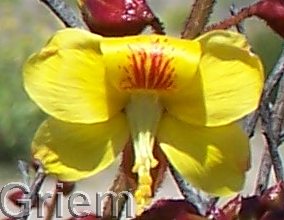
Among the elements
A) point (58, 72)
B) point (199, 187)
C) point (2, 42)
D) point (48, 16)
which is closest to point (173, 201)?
point (199, 187)

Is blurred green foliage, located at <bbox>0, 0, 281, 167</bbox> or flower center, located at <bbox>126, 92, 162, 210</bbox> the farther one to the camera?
blurred green foliage, located at <bbox>0, 0, 281, 167</bbox>

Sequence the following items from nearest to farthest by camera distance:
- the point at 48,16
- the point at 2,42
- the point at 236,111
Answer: the point at 236,111 → the point at 2,42 → the point at 48,16

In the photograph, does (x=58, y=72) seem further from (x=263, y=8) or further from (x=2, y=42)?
(x=2, y=42)

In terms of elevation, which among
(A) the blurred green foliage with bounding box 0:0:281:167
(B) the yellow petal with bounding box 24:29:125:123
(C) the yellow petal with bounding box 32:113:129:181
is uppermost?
(B) the yellow petal with bounding box 24:29:125:123

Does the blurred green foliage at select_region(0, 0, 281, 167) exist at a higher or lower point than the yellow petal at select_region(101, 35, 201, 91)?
lower

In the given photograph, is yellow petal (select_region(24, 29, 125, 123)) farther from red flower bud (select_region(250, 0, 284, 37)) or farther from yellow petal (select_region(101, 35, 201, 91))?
red flower bud (select_region(250, 0, 284, 37))

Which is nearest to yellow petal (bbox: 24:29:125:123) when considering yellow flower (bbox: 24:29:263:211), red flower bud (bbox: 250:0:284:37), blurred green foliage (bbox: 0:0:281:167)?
yellow flower (bbox: 24:29:263:211)
